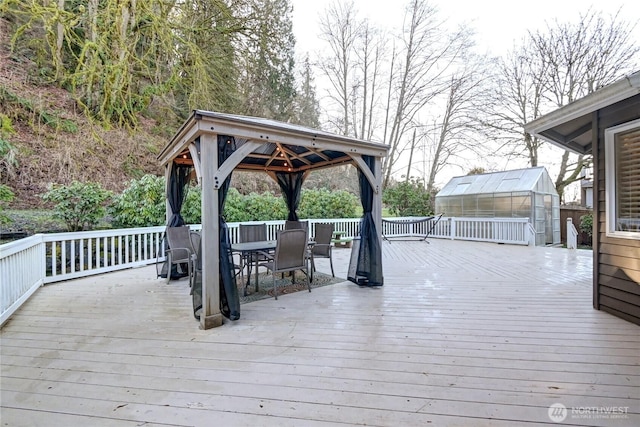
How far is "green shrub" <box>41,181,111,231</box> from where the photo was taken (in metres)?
5.12

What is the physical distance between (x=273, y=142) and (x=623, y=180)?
3.92 meters

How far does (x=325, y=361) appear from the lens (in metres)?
2.25

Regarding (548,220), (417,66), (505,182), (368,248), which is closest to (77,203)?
(368,248)

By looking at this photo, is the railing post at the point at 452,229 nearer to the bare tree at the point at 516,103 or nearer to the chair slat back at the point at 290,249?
the bare tree at the point at 516,103

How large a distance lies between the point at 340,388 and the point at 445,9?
15.8m

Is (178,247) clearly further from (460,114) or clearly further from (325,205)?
(460,114)

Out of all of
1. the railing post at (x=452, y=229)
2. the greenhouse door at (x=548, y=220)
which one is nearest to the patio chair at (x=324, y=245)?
the railing post at (x=452, y=229)

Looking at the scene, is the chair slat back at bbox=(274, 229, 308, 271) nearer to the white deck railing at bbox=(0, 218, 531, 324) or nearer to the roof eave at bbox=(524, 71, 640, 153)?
the white deck railing at bbox=(0, 218, 531, 324)

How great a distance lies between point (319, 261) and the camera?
673 cm

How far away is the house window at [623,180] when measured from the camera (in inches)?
118

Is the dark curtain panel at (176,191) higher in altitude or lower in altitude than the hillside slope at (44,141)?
lower

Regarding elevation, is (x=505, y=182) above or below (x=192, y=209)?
above

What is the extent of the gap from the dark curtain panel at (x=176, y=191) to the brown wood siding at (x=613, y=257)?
19.4 ft

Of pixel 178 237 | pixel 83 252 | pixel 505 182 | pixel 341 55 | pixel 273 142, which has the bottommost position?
pixel 83 252
